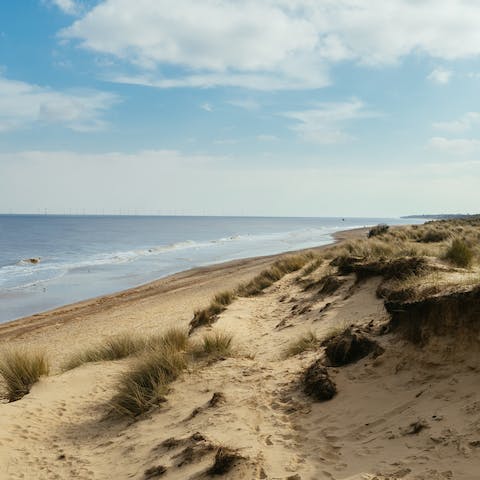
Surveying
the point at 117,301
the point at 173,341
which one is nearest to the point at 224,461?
the point at 173,341

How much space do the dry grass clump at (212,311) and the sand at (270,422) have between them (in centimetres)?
261

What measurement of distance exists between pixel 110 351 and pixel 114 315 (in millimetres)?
7128

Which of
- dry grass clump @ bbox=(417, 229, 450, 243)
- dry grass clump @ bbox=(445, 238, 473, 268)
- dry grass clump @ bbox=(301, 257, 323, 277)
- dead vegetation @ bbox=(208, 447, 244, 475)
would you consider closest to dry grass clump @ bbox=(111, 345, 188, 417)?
dead vegetation @ bbox=(208, 447, 244, 475)

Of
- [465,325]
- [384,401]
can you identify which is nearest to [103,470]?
[384,401]

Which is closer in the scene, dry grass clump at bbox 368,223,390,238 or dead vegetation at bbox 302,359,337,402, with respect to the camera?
dead vegetation at bbox 302,359,337,402

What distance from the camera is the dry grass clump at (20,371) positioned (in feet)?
24.7

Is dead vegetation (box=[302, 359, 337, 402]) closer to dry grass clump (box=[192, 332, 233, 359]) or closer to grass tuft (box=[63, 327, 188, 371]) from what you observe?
dry grass clump (box=[192, 332, 233, 359])

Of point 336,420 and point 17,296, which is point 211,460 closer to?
point 336,420

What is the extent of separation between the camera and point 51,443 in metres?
5.77

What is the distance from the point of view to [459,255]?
11133 mm

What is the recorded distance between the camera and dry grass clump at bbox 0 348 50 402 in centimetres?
753

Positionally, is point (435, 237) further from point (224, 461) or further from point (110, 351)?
point (224, 461)

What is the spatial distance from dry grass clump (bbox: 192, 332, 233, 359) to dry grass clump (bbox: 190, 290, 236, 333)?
93.1 inches

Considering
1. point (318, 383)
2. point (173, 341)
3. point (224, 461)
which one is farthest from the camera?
point (173, 341)
